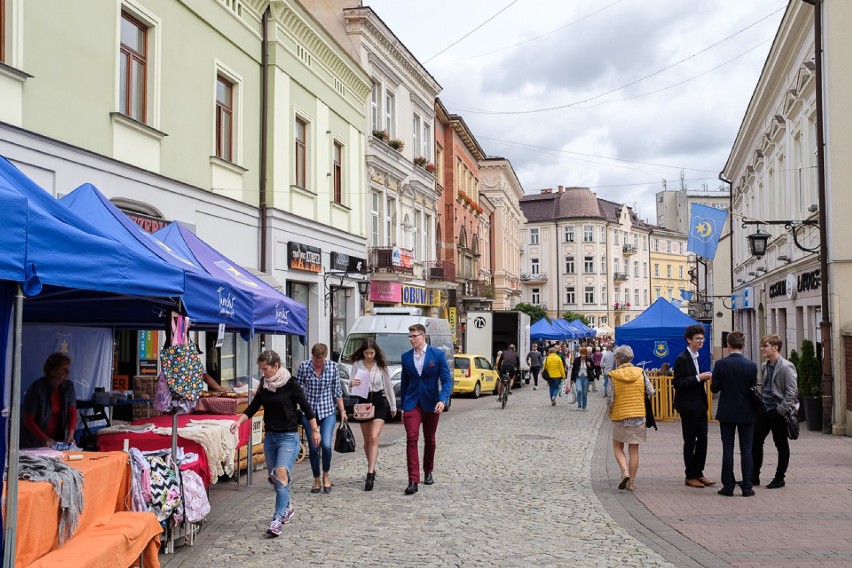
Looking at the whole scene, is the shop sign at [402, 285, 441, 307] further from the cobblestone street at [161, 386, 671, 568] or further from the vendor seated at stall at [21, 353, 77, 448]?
the vendor seated at stall at [21, 353, 77, 448]

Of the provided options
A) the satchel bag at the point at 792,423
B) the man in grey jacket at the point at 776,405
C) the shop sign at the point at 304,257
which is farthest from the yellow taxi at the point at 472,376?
the satchel bag at the point at 792,423

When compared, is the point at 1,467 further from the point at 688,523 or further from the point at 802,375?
the point at 802,375

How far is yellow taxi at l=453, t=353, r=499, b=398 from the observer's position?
27734 mm

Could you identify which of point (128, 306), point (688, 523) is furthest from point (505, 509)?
Answer: point (128, 306)

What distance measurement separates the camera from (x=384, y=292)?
29.8 metres

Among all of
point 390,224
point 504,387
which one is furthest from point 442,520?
point 390,224

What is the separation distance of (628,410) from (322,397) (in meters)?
3.55

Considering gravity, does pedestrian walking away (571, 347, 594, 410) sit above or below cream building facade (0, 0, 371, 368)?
below

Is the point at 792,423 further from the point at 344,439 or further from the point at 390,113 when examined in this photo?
the point at 390,113

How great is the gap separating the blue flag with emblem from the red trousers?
1475cm

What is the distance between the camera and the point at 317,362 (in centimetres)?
989

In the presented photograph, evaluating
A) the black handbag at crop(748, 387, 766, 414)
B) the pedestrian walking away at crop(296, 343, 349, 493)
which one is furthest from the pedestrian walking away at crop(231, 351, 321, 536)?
the black handbag at crop(748, 387, 766, 414)

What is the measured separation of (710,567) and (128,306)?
640 cm

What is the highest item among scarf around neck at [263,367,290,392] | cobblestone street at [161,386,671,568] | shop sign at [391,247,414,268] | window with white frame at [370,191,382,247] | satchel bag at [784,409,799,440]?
window with white frame at [370,191,382,247]
